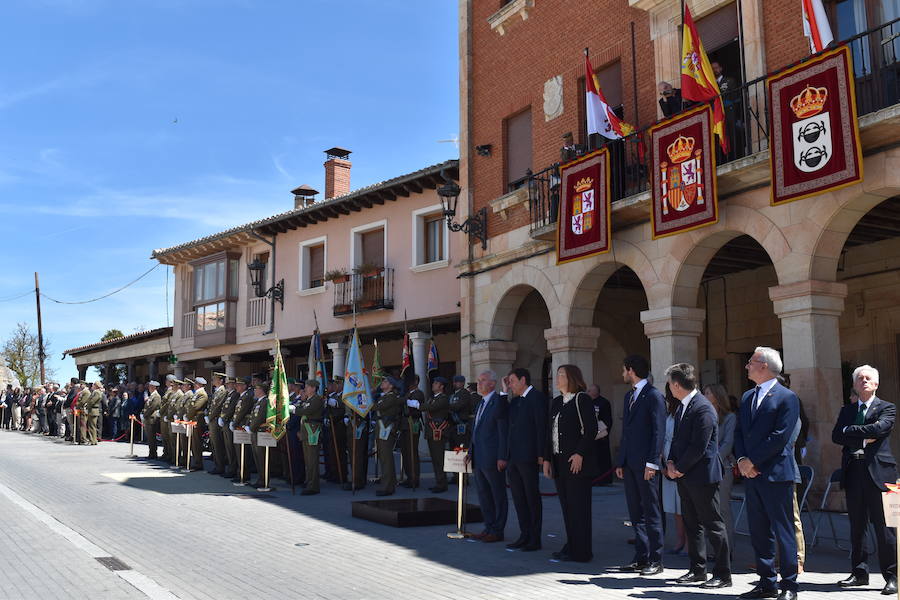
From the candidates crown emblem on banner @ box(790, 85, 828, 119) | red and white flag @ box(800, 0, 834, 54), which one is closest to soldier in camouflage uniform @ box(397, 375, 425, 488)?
crown emblem on banner @ box(790, 85, 828, 119)

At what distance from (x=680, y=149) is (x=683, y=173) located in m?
0.34

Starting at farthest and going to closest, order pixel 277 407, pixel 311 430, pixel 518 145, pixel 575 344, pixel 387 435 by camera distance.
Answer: pixel 518 145 < pixel 575 344 < pixel 277 407 < pixel 311 430 < pixel 387 435

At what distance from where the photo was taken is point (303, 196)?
2819 centimetres

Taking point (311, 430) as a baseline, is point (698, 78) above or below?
above

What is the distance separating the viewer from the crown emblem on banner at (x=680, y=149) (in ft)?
38.0

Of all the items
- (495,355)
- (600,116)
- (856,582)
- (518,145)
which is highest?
(518,145)

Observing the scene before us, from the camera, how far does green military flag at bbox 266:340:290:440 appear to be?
13617mm

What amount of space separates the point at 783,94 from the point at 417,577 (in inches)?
286

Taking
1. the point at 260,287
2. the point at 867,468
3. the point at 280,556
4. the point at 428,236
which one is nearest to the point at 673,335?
the point at 867,468

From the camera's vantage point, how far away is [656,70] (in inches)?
522

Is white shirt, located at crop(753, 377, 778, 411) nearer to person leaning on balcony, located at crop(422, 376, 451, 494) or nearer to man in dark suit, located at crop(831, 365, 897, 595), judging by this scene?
man in dark suit, located at crop(831, 365, 897, 595)

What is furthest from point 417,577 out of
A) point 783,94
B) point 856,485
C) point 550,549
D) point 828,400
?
point 783,94

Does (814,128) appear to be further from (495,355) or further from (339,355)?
(339,355)

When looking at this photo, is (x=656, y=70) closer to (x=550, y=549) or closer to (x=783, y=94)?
(x=783, y=94)
